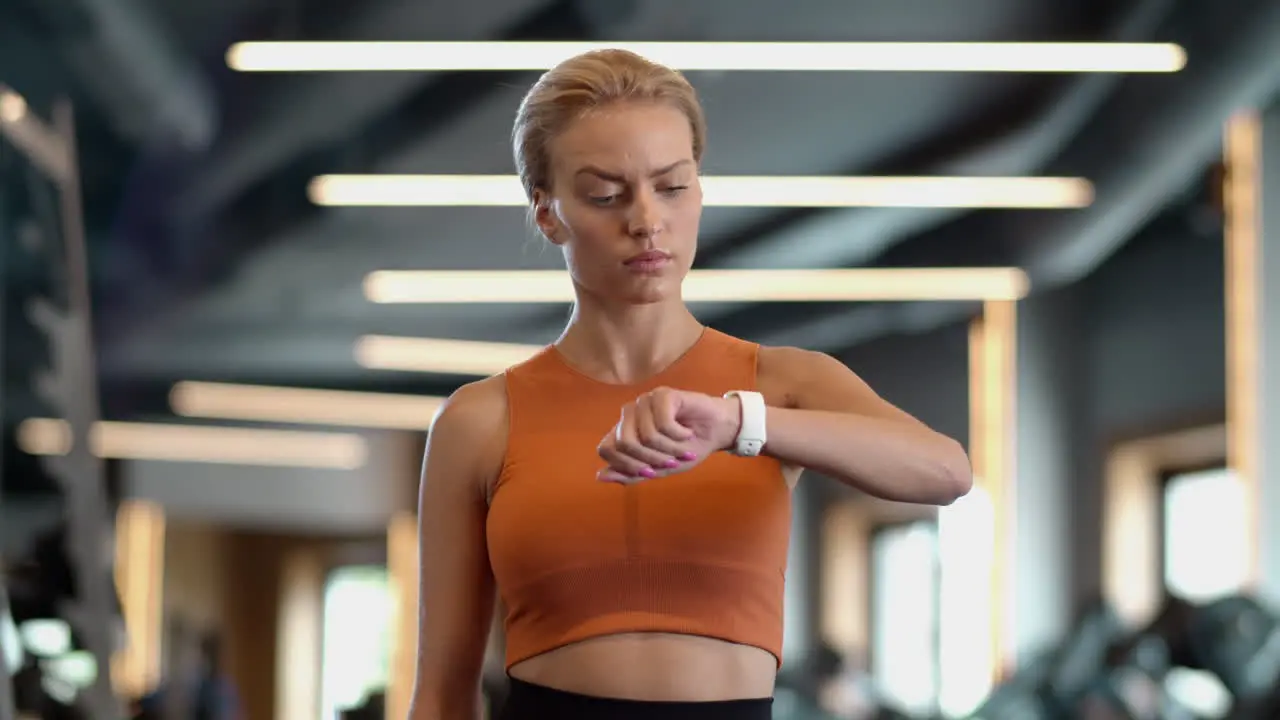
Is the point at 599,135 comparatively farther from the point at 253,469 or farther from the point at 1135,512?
the point at 253,469

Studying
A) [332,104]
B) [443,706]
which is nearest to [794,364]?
[443,706]

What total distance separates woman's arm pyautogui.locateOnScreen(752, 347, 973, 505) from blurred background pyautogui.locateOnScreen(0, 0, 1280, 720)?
275cm

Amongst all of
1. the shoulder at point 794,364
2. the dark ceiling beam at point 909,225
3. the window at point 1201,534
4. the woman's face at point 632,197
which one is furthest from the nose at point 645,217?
the window at point 1201,534

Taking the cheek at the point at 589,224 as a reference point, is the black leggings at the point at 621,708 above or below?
below

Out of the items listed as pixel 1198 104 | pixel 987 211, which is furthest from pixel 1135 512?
pixel 1198 104

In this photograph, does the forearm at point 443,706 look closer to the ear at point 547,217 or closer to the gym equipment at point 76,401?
the ear at point 547,217

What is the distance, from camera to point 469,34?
5.58 m

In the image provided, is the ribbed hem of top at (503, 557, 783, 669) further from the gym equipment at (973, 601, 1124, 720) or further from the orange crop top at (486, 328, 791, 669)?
the gym equipment at (973, 601, 1124, 720)

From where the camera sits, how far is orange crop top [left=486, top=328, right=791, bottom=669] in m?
1.41

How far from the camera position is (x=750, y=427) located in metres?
1.29

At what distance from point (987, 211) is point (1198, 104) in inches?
79.5

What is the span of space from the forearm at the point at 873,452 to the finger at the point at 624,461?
0.38 ft

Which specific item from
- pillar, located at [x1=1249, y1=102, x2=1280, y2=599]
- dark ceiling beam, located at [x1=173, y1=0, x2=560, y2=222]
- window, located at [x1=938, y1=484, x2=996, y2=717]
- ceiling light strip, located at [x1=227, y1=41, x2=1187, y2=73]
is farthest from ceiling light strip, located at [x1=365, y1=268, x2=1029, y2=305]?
ceiling light strip, located at [x1=227, y1=41, x2=1187, y2=73]

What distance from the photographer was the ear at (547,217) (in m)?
1.50
